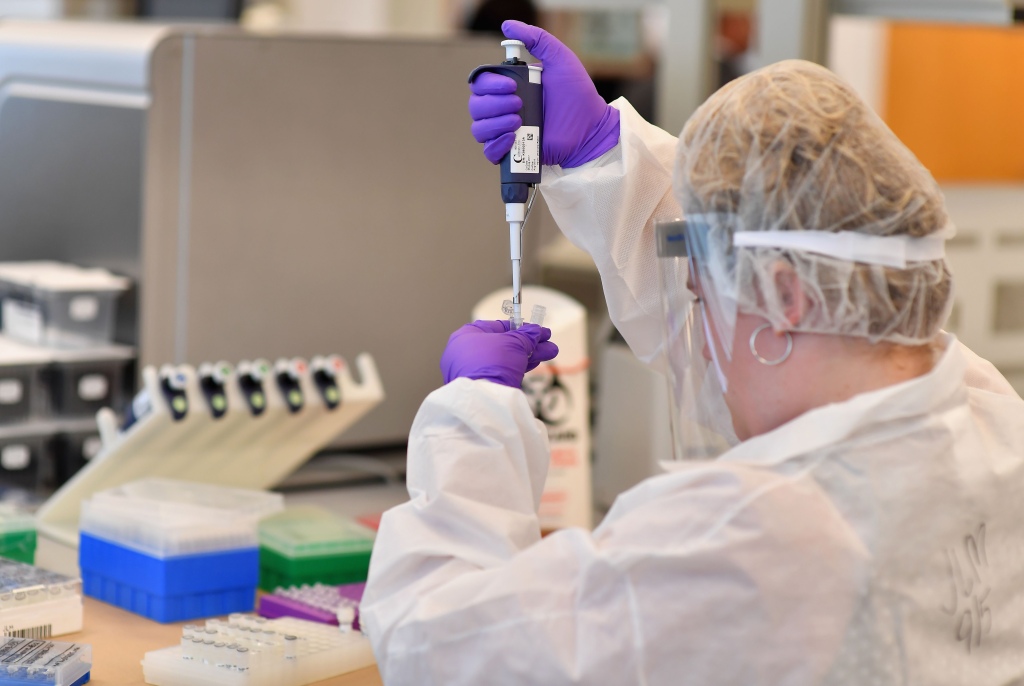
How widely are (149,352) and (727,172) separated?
3.41ft

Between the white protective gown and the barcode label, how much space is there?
1.36 ft

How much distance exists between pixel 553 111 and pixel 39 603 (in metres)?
0.69

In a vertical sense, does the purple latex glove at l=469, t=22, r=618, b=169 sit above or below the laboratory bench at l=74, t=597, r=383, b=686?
above

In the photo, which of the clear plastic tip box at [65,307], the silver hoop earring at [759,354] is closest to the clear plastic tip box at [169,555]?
the clear plastic tip box at [65,307]

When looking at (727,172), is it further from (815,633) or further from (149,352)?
(149,352)

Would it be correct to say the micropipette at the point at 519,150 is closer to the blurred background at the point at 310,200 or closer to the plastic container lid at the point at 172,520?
the plastic container lid at the point at 172,520

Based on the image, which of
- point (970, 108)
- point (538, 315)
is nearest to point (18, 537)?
point (538, 315)

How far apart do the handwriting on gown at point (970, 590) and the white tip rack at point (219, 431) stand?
93 centimetres

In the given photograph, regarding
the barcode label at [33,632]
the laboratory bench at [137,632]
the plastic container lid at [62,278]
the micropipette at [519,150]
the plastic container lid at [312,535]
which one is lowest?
the laboratory bench at [137,632]

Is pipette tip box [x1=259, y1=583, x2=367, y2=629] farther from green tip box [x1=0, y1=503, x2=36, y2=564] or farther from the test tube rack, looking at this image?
green tip box [x1=0, y1=503, x2=36, y2=564]

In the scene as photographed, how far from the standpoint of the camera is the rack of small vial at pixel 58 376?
1.70 m

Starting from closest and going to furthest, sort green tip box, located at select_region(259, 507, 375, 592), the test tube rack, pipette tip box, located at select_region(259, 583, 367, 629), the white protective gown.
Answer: the white protective gown → the test tube rack → pipette tip box, located at select_region(259, 583, 367, 629) → green tip box, located at select_region(259, 507, 375, 592)

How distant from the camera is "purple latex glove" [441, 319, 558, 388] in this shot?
1.04 metres

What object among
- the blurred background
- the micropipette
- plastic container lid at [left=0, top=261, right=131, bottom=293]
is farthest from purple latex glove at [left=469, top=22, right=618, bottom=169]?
plastic container lid at [left=0, top=261, right=131, bottom=293]
